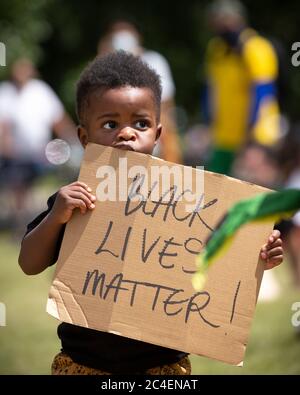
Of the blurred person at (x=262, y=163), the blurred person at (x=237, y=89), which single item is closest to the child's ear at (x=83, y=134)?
the blurred person at (x=237, y=89)

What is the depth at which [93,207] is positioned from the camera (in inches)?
106

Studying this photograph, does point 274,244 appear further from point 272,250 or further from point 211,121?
point 211,121

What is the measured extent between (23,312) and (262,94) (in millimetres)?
2685

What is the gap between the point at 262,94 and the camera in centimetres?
730

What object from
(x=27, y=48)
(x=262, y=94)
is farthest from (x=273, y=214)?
(x=27, y=48)

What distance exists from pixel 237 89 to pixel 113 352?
16.8 feet

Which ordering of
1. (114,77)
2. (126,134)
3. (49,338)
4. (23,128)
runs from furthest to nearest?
1. (23,128)
2. (49,338)
3. (114,77)
4. (126,134)

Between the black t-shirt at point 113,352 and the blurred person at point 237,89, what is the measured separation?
4789 millimetres

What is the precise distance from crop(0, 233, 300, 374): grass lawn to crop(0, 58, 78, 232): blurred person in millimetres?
2899

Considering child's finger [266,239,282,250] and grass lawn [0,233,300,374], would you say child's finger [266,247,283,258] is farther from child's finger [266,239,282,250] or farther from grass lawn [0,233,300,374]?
grass lawn [0,233,300,374]

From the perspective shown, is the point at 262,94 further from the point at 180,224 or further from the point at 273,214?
the point at 273,214

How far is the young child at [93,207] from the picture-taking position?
8.85 feet

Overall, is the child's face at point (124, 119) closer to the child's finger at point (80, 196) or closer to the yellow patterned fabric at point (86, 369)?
the child's finger at point (80, 196)

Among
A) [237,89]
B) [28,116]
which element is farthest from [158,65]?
[28,116]
